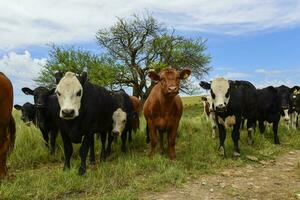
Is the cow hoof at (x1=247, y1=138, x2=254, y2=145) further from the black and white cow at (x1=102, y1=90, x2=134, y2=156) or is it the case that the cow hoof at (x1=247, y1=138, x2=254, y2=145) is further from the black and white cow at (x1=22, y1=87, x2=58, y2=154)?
the black and white cow at (x1=22, y1=87, x2=58, y2=154)

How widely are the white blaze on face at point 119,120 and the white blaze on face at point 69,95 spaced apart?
202 cm

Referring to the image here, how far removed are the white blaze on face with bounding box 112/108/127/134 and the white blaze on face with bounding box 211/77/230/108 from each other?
85.8 inches

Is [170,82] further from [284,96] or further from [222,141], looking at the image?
[284,96]

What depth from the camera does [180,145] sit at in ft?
39.0

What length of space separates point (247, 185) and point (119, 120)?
3606 millimetres

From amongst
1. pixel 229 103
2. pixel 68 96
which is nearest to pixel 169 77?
pixel 229 103

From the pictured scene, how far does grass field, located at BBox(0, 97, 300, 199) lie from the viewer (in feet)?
23.2

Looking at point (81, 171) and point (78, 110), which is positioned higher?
point (78, 110)

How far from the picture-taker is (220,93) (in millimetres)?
9977

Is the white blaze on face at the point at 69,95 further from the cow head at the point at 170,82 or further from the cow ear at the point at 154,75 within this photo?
the cow ear at the point at 154,75

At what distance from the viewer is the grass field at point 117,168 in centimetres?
708

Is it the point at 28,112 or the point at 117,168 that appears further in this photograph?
the point at 28,112

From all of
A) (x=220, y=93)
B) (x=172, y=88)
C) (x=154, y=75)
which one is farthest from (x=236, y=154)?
(x=154, y=75)

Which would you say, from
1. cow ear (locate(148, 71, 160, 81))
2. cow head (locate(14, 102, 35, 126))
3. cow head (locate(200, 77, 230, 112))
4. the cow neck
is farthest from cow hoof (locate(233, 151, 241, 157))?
cow head (locate(14, 102, 35, 126))
